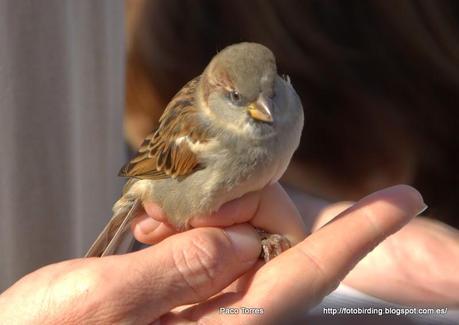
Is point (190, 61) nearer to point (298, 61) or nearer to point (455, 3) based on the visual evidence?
point (298, 61)

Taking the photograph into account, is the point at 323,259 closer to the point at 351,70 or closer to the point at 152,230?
the point at 152,230

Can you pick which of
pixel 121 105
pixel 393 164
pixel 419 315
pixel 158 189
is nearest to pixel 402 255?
pixel 419 315

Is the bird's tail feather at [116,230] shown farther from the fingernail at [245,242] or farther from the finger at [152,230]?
the fingernail at [245,242]

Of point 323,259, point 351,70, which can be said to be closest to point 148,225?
point 323,259

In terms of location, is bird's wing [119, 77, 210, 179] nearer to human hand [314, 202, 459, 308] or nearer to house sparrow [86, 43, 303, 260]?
house sparrow [86, 43, 303, 260]

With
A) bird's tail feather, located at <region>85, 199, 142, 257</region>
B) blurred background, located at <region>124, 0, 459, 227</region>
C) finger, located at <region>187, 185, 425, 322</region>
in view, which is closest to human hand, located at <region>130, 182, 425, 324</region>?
finger, located at <region>187, 185, 425, 322</region>
